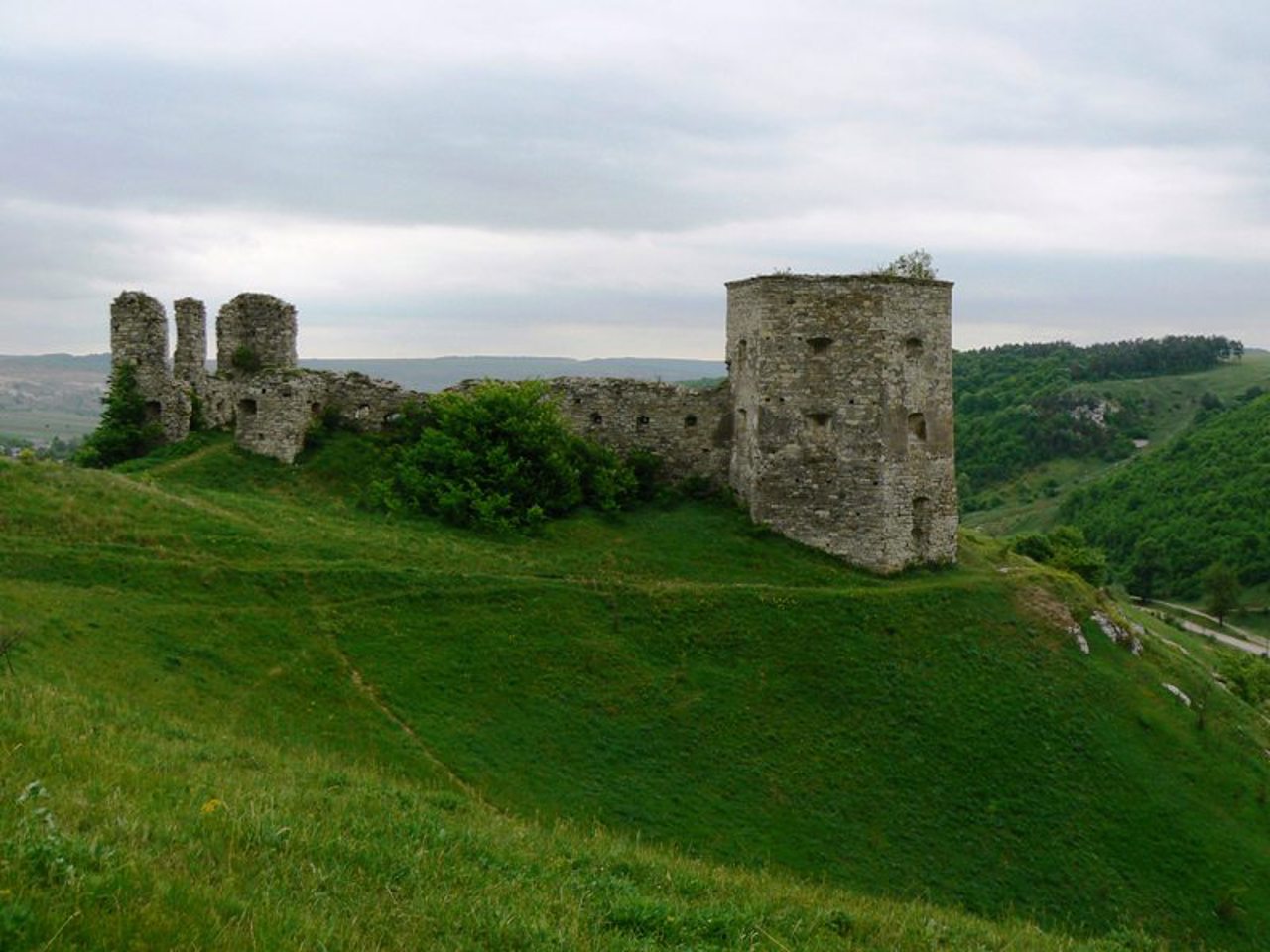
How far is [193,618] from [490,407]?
35.8ft

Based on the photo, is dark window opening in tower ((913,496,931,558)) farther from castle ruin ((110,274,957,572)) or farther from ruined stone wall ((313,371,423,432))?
ruined stone wall ((313,371,423,432))

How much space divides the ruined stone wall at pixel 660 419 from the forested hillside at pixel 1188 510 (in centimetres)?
7322

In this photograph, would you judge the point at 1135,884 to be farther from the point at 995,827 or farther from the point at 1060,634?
the point at 1060,634

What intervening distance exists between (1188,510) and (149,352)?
3703 inches

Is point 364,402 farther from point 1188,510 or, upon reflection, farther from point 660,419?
point 1188,510

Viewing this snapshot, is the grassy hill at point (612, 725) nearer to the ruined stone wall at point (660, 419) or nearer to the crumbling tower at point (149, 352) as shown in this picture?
the crumbling tower at point (149, 352)

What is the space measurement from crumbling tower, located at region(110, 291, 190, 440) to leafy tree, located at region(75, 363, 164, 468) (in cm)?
20

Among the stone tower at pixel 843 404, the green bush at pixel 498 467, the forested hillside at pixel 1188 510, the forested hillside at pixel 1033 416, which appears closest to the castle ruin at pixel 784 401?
the stone tower at pixel 843 404

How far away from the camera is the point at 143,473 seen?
89.2 feet

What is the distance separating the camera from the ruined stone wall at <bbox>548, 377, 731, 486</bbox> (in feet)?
103

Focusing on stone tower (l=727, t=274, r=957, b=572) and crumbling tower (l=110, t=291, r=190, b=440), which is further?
crumbling tower (l=110, t=291, r=190, b=440)

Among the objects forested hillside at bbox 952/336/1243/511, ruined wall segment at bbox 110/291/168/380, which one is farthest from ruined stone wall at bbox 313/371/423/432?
forested hillside at bbox 952/336/1243/511

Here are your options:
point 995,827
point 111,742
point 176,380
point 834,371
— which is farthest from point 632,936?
point 176,380

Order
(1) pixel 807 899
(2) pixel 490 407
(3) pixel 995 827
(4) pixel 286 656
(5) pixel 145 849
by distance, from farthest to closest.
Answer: (2) pixel 490 407 < (3) pixel 995 827 < (4) pixel 286 656 < (1) pixel 807 899 < (5) pixel 145 849
